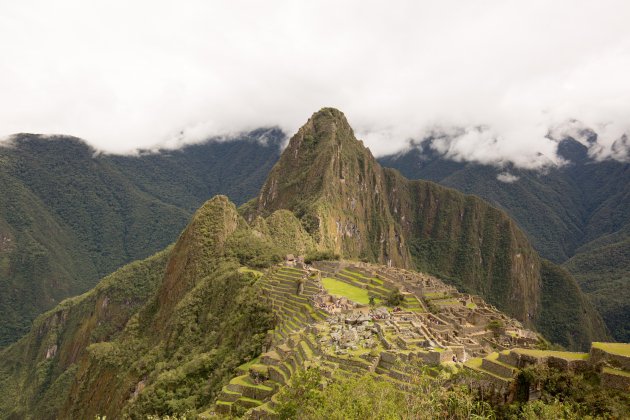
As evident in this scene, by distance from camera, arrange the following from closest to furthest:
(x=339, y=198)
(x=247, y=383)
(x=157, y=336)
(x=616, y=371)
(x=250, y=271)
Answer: (x=616, y=371) < (x=247, y=383) < (x=250, y=271) < (x=157, y=336) < (x=339, y=198)

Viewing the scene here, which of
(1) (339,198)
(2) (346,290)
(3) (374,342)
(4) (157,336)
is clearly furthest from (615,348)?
(1) (339,198)

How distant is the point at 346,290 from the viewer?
61.5 meters

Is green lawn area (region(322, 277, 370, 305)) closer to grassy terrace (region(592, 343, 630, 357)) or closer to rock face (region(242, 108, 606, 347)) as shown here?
grassy terrace (region(592, 343, 630, 357))

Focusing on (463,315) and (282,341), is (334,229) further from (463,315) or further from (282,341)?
(282,341)

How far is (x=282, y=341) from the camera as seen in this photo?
1585 inches

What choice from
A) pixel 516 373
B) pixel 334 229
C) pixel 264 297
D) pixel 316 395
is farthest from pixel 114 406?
pixel 334 229

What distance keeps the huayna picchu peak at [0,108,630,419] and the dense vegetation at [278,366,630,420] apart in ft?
0.38

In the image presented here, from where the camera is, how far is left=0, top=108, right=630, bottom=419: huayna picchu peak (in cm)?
2225

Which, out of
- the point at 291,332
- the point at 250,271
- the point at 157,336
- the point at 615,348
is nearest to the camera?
the point at 615,348

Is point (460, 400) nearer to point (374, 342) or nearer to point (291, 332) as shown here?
point (374, 342)

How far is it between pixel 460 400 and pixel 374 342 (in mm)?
10861

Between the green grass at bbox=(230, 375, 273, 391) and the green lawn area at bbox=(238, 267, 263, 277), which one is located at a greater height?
the green lawn area at bbox=(238, 267, 263, 277)

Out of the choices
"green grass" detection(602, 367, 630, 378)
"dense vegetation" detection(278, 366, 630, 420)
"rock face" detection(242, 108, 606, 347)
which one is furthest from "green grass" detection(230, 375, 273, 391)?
"rock face" detection(242, 108, 606, 347)

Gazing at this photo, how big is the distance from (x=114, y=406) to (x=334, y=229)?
270 feet
